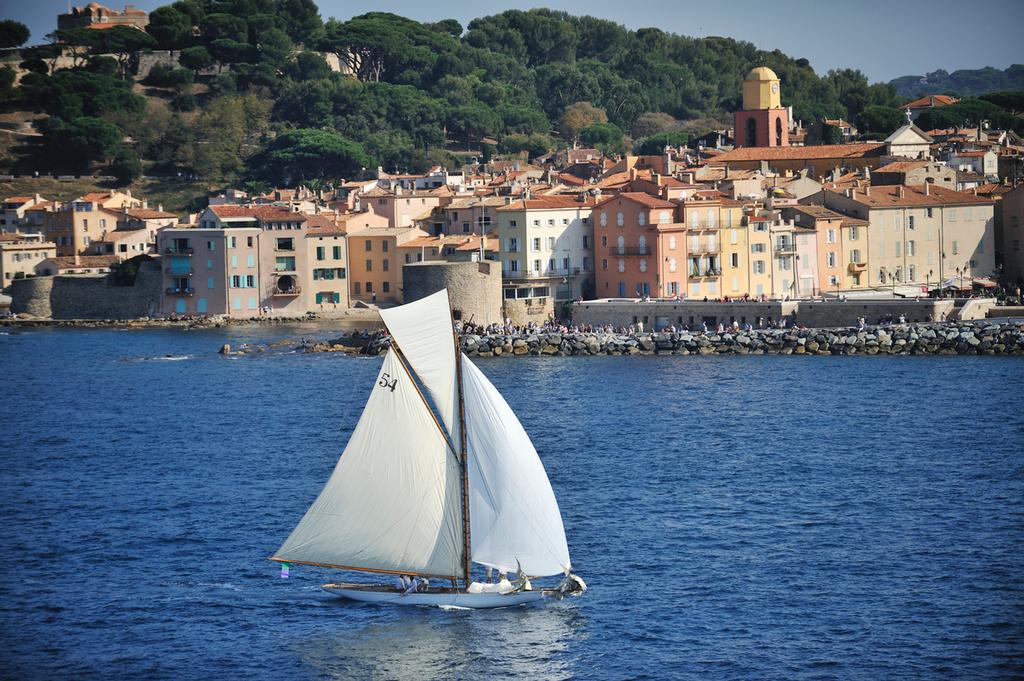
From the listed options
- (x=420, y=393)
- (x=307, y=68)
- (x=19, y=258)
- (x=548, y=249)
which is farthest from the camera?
(x=307, y=68)

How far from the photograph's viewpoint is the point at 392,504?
27953mm

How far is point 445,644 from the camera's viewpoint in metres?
26.1

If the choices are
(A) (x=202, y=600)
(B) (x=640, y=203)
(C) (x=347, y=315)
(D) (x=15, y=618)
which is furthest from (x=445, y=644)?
(C) (x=347, y=315)

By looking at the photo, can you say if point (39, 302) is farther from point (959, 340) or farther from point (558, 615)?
point (558, 615)

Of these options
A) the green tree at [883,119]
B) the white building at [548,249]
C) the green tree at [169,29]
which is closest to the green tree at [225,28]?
the green tree at [169,29]

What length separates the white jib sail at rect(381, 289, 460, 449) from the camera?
27484 millimetres

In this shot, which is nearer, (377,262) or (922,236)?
(922,236)

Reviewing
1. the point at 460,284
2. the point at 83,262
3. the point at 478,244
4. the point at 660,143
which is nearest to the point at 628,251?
the point at 478,244

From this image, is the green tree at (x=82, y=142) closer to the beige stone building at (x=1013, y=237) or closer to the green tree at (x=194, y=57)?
the green tree at (x=194, y=57)

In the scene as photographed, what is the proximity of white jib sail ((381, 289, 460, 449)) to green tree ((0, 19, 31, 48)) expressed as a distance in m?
114

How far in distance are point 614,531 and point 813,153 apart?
64466mm

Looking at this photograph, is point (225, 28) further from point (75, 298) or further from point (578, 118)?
point (75, 298)

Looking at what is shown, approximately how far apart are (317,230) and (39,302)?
50.6 ft

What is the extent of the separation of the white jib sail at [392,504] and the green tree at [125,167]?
93.7 meters
